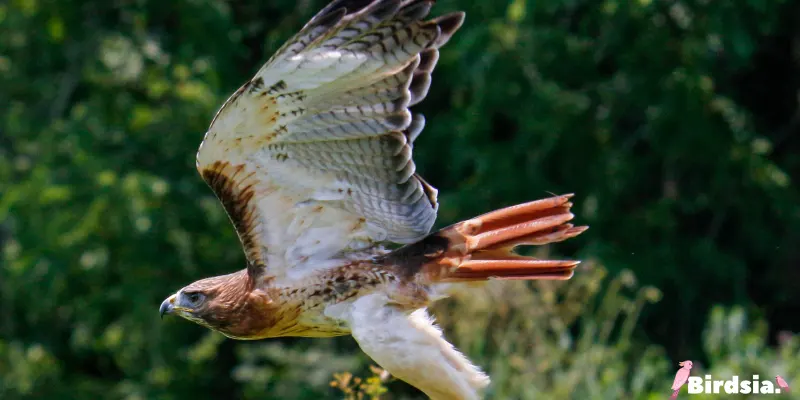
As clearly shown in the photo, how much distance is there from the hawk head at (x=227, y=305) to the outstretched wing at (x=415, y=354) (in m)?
0.38

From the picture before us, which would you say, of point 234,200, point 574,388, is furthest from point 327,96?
point 574,388

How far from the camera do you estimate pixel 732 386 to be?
22.5ft

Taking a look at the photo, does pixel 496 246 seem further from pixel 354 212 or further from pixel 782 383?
pixel 782 383

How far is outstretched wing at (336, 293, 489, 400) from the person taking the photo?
4.56 meters

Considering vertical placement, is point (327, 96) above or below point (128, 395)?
above

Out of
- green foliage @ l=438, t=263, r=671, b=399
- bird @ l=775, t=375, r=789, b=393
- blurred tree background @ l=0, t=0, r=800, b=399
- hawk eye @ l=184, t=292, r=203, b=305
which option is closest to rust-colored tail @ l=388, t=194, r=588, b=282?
hawk eye @ l=184, t=292, r=203, b=305

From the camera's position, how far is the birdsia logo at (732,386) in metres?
6.75

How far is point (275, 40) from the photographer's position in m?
10.3

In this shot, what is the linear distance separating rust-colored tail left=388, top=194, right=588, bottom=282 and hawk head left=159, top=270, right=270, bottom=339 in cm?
54

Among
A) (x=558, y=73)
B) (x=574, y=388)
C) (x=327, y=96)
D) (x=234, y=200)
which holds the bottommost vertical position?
(x=574, y=388)

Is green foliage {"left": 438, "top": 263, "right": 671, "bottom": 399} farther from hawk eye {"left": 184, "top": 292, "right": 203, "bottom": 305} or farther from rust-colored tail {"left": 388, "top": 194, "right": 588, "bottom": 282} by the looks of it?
hawk eye {"left": 184, "top": 292, "right": 203, "bottom": 305}

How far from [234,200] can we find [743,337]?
386cm

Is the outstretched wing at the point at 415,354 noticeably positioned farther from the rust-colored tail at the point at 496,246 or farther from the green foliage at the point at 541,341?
the green foliage at the point at 541,341

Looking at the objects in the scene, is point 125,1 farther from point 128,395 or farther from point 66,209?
point 128,395
